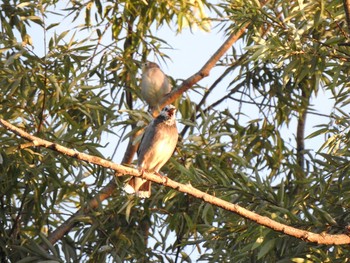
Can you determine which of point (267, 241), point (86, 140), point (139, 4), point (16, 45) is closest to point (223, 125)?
point (139, 4)

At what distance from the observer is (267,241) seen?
199 inches

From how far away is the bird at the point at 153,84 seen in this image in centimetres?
845

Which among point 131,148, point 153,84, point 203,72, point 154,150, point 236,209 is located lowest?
point 236,209

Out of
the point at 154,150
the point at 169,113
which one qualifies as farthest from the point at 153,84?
the point at 154,150

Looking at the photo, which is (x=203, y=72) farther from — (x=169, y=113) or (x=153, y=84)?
(x=153, y=84)

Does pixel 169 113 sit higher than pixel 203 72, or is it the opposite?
pixel 203 72

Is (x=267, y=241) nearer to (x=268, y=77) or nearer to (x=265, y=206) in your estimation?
(x=265, y=206)

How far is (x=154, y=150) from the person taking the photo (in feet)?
19.6

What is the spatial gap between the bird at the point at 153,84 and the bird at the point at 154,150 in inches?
85.8

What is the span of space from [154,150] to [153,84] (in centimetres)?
272

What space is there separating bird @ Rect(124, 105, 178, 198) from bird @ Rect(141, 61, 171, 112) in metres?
2.18

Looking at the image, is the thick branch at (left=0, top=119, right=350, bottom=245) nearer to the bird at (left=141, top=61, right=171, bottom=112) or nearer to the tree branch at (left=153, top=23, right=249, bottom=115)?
the tree branch at (left=153, top=23, right=249, bottom=115)

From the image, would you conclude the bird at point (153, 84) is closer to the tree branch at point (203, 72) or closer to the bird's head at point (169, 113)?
the tree branch at point (203, 72)

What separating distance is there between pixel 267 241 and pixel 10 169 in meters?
1.89
